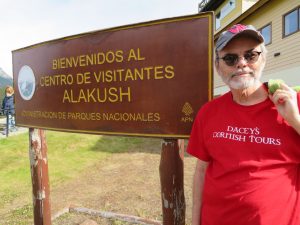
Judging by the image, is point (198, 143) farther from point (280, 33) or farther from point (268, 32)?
point (268, 32)

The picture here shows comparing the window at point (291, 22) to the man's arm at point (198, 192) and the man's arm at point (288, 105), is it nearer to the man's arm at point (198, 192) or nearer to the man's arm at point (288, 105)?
the man's arm at point (198, 192)

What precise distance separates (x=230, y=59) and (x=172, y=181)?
1.38 metres

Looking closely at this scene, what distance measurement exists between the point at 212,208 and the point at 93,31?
7.24 ft

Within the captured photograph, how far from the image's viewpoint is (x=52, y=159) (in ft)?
33.1

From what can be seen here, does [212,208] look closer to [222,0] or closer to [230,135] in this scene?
[230,135]

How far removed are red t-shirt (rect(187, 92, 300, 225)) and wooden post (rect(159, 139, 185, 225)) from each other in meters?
0.87

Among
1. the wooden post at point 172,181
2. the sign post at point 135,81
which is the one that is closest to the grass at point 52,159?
the sign post at point 135,81

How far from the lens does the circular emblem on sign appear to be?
4.27 m

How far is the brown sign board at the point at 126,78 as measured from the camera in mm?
2846

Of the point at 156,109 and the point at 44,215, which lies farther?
the point at 44,215

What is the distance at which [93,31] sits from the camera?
11.3ft

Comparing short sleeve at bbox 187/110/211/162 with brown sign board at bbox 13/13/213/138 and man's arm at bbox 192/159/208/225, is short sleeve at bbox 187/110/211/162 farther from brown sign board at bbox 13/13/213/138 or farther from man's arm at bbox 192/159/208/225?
brown sign board at bbox 13/13/213/138

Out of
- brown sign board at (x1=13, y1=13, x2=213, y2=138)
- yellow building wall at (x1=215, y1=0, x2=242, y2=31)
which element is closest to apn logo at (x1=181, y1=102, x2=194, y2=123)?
brown sign board at (x1=13, y1=13, x2=213, y2=138)

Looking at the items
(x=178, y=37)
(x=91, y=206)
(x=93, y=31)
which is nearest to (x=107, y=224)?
(x=91, y=206)
